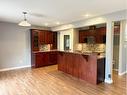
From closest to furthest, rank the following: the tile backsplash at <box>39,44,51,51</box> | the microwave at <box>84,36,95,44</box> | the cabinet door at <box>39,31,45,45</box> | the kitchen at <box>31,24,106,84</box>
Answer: the kitchen at <box>31,24,106,84</box> < the microwave at <box>84,36,95,44</box> < the cabinet door at <box>39,31,45,45</box> < the tile backsplash at <box>39,44,51,51</box>

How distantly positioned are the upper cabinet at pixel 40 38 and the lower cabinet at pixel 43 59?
1.76 feet

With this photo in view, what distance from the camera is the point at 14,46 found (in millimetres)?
6027

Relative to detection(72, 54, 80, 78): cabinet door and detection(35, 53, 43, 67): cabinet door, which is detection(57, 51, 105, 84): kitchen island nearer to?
detection(72, 54, 80, 78): cabinet door

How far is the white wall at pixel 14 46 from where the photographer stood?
5.67 m

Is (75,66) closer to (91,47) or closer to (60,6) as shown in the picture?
(60,6)

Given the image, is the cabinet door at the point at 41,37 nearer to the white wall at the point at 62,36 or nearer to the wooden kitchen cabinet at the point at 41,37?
the wooden kitchen cabinet at the point at 41,37

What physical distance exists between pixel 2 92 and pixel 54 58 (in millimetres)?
3909

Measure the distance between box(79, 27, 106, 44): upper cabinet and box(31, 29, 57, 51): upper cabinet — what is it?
192 centimetres

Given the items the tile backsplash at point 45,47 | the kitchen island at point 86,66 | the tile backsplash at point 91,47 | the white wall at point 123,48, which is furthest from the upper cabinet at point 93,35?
→ the tile backsplash at point 45,47

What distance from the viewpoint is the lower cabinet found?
6.21 m

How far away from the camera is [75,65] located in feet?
15.1

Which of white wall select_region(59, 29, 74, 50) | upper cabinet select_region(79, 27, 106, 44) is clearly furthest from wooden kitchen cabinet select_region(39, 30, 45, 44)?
upper cabinet select_region(79, 27, 106, 44)

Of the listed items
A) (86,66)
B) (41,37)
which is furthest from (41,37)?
(86,66)

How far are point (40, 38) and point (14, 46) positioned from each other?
1506 mm
